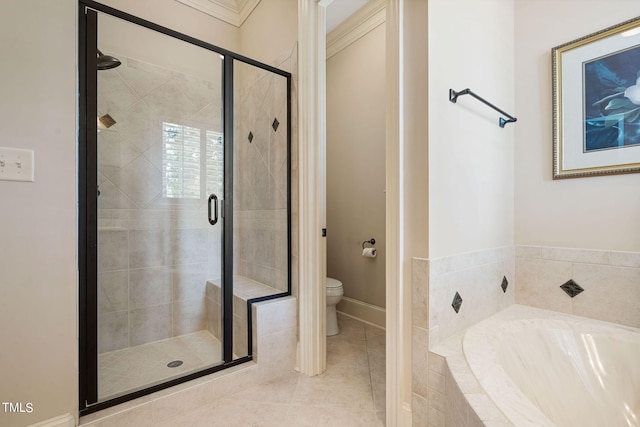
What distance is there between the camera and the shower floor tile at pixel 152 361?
Result: 149 centimetres

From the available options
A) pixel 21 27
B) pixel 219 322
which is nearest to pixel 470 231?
pixel 219 322

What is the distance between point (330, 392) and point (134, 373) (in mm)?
1150

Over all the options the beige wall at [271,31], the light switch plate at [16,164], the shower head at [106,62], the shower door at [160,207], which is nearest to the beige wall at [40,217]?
the light switch plate at [16,164]

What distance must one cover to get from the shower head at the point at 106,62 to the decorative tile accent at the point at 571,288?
2838 millimetres

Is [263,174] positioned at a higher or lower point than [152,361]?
higher

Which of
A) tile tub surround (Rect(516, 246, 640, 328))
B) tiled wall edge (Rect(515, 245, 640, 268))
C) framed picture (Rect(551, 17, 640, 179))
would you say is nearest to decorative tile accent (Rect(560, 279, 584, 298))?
tile tub surround (Rect(516, 246, 640, 328))

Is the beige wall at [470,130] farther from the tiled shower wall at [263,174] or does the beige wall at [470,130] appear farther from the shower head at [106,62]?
the shower head at [106,62]

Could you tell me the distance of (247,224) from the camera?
2258 millimetres

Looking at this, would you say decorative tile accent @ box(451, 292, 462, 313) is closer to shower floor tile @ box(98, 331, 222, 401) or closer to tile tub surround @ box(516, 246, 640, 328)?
tile tub surround @ box(516, 246, 640, 328)

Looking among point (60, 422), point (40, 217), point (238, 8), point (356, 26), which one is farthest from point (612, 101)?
point (60, 422)

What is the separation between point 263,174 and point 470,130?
1.43 metres

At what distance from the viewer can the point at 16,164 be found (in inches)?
45.2

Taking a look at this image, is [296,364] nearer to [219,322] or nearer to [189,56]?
[219,322]

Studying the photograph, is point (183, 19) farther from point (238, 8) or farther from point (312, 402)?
point (312, 402)
